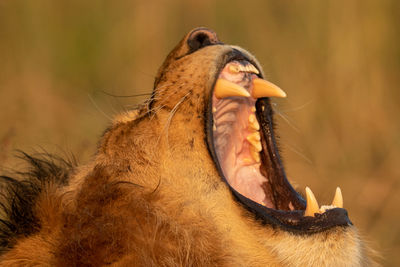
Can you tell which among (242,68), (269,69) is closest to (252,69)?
(242,68)

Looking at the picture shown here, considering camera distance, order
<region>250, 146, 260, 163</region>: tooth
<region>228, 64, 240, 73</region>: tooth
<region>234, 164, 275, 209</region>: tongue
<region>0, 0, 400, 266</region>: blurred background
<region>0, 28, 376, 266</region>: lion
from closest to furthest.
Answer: <region>0, 28, 376, 266</region>: lion → <region>228, 64, 240, 73</region>: tooth → <region>234, 164, 275, 209</region>: tongue → <region>250, 146, 260, 163</region>: tooth → <region>0, 0, 400, 266</region>: blurred background

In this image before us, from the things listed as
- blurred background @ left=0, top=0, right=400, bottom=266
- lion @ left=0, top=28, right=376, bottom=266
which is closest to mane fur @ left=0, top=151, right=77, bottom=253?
lion @ left=0, top=28, right=376, bottom=266

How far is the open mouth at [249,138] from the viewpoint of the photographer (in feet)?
10.2

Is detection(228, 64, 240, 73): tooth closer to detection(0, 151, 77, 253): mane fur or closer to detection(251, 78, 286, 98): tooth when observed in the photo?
detection(251, 78, 286, 98): tooth

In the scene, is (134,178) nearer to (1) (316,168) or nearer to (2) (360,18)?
(1) (316,168)

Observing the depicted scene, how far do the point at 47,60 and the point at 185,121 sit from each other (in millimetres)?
4025

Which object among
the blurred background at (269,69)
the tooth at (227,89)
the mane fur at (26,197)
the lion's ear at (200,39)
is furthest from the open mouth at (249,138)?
the blurred background at (269,69)

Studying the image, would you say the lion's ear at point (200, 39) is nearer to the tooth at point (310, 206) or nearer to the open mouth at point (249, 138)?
the open mouth at point (249, 138)

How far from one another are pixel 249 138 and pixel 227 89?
16.7 inches

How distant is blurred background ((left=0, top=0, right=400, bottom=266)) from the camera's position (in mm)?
5488

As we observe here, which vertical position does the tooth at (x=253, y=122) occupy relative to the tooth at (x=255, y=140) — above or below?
above

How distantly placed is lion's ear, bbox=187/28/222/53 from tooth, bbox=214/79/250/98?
0.17 meters

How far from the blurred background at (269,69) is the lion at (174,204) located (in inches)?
87.9

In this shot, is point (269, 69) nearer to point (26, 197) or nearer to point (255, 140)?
point (255, 140)
